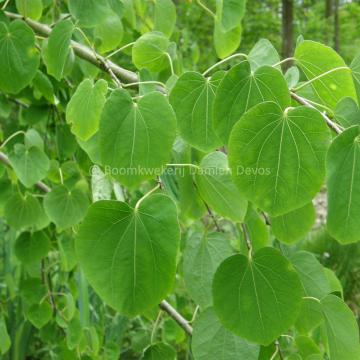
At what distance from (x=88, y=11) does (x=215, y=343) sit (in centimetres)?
43

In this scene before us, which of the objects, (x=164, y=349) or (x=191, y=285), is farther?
(x=164, y=349)

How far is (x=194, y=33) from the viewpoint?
4566 mm

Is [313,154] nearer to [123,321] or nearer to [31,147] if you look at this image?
[31,147]

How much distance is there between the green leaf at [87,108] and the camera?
0.57 meters

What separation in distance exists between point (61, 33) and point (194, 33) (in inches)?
157

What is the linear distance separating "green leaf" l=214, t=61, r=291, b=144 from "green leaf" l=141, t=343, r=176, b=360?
423 millimetres

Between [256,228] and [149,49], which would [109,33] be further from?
[256,228]

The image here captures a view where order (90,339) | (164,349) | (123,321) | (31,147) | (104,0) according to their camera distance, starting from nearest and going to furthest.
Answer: (104,0) < (164,349) < (31,147) < (90,339) < (123,321)

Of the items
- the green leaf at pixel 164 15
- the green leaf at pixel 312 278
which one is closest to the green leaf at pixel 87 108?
the green leaf at pixel 312 278

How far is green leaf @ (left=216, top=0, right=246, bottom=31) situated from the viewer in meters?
0.73

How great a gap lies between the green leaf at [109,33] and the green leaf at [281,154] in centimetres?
51

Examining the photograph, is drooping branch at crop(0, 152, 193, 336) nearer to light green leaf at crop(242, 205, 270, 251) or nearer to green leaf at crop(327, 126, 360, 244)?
light green leaf at crop(242, 205, 270, 251)

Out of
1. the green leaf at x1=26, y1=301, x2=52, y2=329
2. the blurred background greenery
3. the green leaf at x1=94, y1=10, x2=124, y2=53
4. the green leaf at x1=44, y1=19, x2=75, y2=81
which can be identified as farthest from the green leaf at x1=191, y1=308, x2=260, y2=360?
the blurred background greenery

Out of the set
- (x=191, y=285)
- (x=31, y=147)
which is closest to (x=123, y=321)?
(x=31, y=147)
